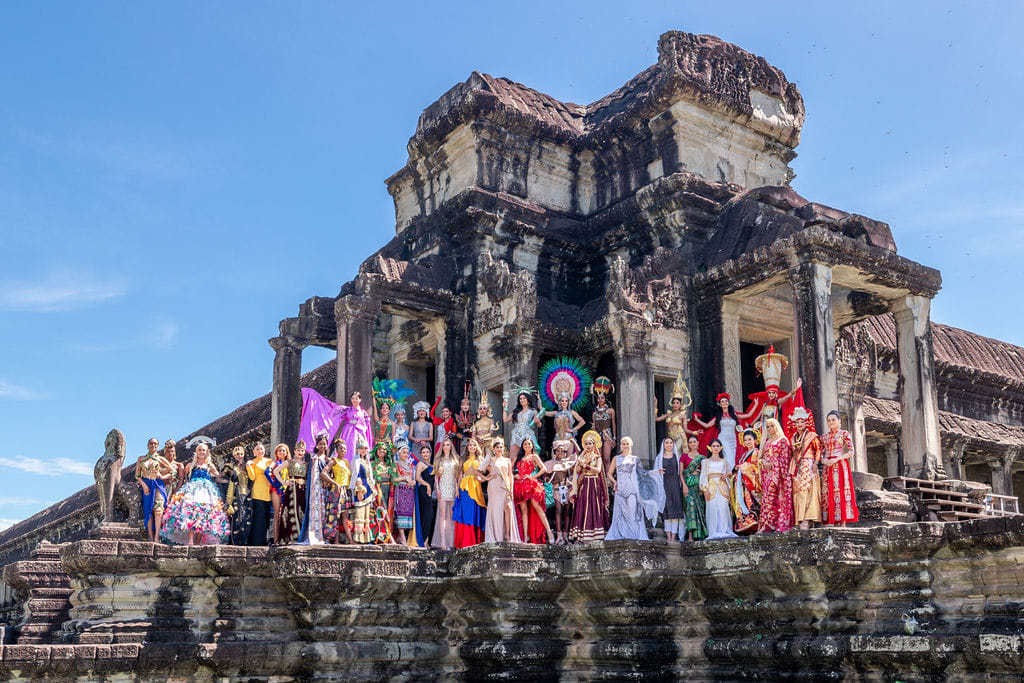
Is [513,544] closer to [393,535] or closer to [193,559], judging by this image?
[393,535]

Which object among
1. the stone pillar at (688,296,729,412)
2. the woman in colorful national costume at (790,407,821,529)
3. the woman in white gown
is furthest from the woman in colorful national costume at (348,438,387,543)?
the stone pillar at (688,296,729,412)

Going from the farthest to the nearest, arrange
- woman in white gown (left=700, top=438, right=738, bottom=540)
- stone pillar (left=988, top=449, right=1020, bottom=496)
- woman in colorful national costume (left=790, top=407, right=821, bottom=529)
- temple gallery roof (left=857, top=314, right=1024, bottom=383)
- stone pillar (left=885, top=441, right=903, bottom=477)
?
1. stone pillar (left=988, top=449, right=1020, bottom=496)
2. temple gallery roof (left=857, top=314, right=1024, bottom=383)
3. stone pillar (left=885, top=441, right=903, bottom=477)
4. woman in white gown (left=700, top=438, right=738, bottom=540)
5. woman in colorful national costume (left=790, top=407, right=821, bottom=529)

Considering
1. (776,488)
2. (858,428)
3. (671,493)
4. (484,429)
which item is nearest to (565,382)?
(484,429)

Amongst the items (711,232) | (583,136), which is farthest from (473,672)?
(583,136)

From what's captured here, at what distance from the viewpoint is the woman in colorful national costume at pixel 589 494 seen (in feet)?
37.5

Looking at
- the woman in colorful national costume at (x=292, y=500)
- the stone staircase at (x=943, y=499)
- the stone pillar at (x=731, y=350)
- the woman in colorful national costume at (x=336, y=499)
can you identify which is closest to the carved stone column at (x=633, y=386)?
the stone pillar at (x=731, y=350)

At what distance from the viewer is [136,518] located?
11008 millimetres

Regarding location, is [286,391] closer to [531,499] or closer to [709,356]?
[531,499]

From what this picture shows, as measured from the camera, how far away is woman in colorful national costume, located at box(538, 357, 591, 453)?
1334cm

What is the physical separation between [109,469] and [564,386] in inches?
217

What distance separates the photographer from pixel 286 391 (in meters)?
15.1

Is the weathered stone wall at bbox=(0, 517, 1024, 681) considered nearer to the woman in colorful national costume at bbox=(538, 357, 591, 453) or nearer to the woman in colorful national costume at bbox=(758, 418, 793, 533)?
the woman in colorful national costume at bbox=(758, 418, 793, 533)

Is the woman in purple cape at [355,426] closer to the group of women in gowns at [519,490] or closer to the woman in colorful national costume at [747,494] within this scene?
the group of women in gowns at [519,490]

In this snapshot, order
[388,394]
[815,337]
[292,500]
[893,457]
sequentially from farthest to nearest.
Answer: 1. [893,457]
2. [388,394]
3. [815,337]
4. [292,500]
